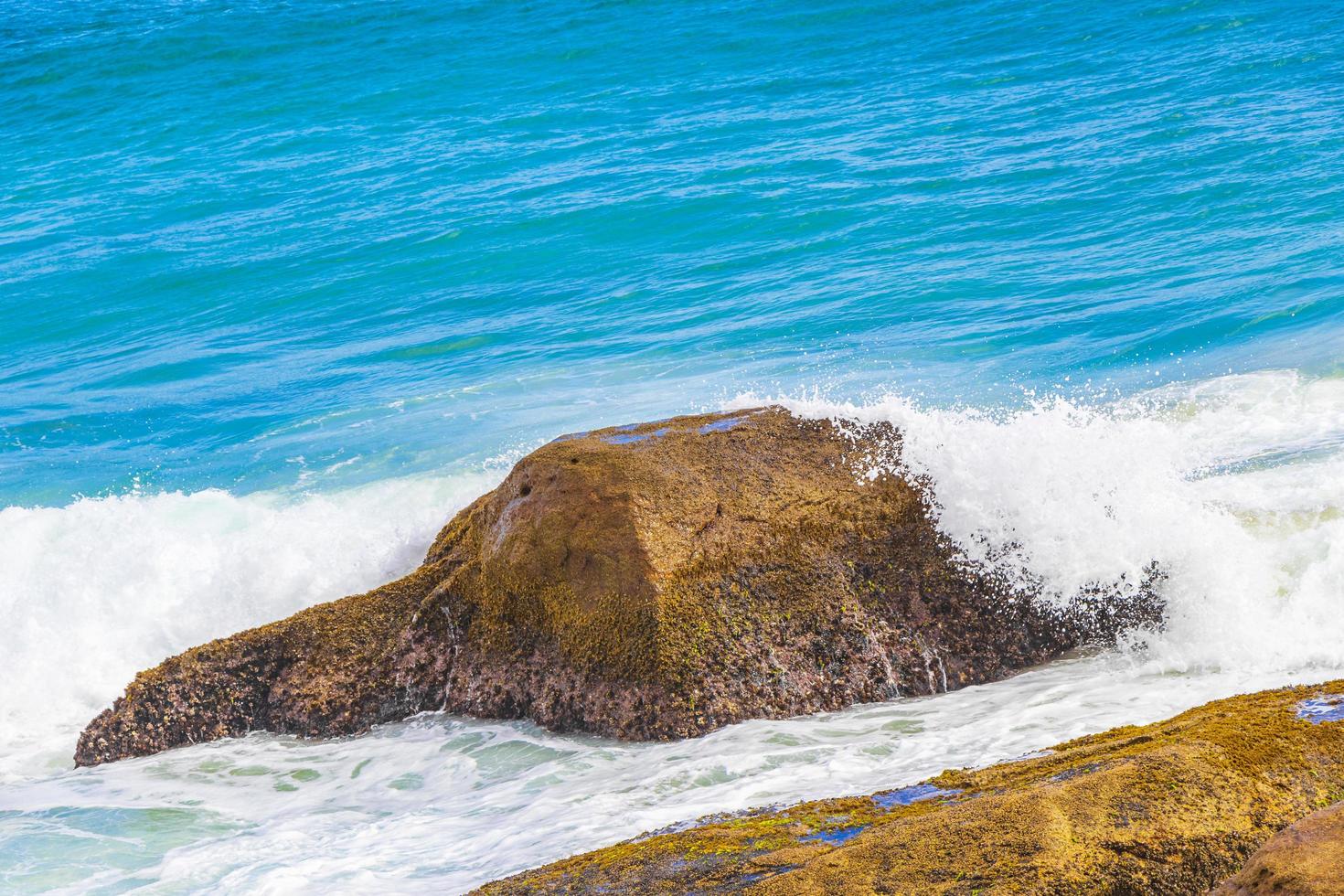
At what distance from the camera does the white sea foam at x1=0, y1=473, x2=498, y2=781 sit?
23.3 ft

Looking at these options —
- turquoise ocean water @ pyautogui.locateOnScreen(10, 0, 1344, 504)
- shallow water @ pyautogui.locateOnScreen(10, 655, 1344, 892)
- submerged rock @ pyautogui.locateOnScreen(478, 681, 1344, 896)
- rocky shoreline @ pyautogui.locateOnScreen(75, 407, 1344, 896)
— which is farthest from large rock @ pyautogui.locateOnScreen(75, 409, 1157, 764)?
turquoise ocean water @ pyautogui.locateOnScreen(10, 0, 1344, 504)

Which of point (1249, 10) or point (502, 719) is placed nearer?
point (502, 719)

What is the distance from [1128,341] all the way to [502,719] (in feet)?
24.6

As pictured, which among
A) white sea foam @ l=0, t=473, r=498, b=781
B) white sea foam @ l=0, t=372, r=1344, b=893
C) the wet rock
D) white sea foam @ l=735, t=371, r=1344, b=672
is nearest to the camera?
the wet rock

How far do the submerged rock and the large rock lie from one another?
179 centimetres

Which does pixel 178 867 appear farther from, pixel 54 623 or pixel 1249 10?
pixel 1249 10

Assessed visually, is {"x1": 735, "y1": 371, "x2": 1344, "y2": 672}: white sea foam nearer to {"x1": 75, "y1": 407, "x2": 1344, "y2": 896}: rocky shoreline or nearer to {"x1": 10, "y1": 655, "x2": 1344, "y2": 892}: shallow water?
{"x1": 75, "y1": 407, "x2": 1344, "y2": 896}: rocky shoreline

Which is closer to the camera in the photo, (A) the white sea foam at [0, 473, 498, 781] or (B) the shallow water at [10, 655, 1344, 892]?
(B) the shallow water at [10, 655, 1344, 892]

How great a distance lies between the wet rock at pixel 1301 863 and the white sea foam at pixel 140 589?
207 inches

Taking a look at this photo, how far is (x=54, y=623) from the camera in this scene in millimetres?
7789

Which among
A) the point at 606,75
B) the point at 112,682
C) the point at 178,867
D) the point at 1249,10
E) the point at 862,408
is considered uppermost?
the point at 606,75

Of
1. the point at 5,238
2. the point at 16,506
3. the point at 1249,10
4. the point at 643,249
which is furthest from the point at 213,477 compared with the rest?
the point at 1249,10

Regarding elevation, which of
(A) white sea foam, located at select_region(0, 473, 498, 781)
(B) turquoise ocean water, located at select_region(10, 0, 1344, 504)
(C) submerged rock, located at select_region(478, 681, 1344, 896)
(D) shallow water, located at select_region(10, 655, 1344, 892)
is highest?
(B) turquoise ocean water, located at select_region(10, 0, 1344, 504)

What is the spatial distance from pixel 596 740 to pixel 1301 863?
10.9ft
